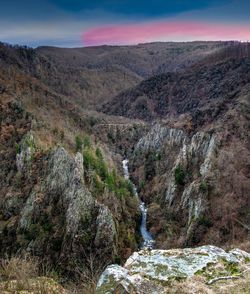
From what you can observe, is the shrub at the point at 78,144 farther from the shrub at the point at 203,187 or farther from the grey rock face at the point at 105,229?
Result: the shrub at the point at 203,187

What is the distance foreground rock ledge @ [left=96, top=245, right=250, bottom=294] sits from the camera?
1127 centimetres

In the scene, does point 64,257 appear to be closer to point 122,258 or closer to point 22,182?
point 122,258

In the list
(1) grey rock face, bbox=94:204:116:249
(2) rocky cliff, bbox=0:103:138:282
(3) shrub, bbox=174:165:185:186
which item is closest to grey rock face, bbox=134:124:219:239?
(3) shrub, bbox=174:165:185:186

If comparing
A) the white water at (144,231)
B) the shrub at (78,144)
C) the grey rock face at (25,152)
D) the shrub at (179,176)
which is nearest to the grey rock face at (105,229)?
the white water at (144,231)

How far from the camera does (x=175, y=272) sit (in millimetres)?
12250

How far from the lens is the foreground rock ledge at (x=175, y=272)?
11.3m

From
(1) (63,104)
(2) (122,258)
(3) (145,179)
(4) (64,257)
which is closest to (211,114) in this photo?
(3) (145,179)

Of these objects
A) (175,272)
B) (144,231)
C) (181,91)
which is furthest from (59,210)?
(181,91)

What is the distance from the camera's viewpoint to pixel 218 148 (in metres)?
62.9

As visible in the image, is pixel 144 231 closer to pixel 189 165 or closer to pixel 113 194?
pixel 113 194

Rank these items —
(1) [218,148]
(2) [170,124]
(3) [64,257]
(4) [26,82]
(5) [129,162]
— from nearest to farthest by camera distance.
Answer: (3) [64,257]
(1) [218,148]
(2) [170,124]
(5) [129,162]
(4) [26,82]

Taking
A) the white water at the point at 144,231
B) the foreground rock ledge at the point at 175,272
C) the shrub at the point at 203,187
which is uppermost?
the foreground rock ledge at the point at 175,272

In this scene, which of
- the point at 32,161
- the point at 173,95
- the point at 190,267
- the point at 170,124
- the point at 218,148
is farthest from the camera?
the point at 173,95

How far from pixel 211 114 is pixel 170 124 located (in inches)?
522
